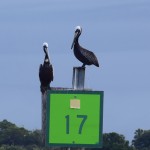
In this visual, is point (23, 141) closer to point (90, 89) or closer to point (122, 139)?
point (122, 139)

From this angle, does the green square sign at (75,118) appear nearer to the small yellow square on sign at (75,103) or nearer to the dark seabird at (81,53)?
the small yellow square on sign at (75,103)

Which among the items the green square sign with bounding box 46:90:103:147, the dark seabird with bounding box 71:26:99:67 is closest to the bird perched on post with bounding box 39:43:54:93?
the dark seabird with bounding box 71:26:99:67

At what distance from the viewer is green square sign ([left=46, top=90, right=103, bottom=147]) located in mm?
12234

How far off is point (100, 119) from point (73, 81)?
0.50 metres

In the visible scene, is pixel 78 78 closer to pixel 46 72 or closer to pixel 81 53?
pixel 81 53

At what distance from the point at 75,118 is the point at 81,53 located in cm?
341

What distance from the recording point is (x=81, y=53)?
15.6 meters

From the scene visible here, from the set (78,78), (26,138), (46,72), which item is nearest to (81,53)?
(46,72)

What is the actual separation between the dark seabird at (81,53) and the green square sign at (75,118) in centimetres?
304

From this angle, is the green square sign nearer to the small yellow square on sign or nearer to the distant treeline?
the small yellow square on sign

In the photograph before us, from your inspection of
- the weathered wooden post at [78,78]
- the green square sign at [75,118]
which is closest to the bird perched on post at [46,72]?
the weathered wooden post at [78,78]

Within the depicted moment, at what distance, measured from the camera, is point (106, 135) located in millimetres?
69875

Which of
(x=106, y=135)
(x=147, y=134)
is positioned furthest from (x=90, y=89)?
(x=147, y=134)

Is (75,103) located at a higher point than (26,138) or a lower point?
lower
